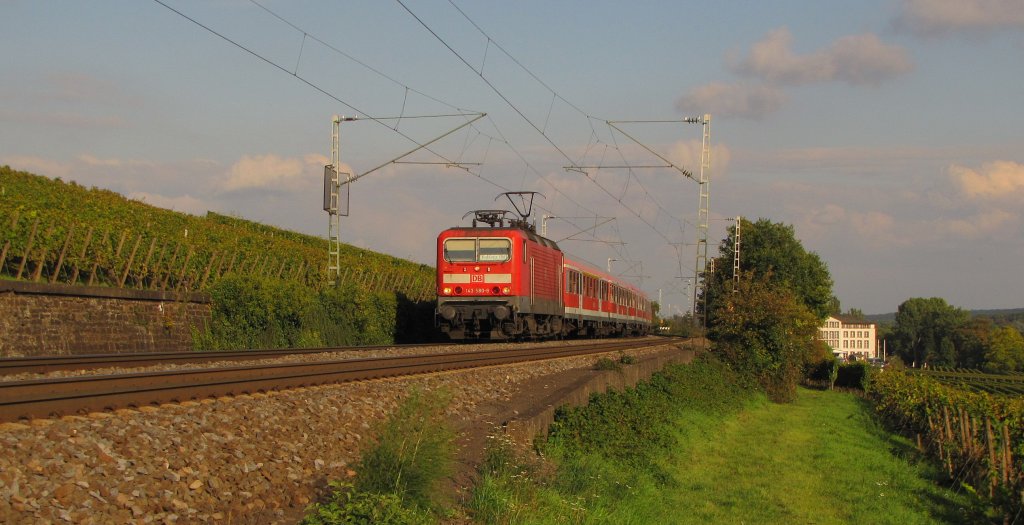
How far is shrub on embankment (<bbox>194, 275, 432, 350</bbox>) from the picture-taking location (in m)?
25.3

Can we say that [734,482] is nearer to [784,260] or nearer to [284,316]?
[284,316]

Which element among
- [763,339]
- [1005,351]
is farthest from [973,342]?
[763,339]

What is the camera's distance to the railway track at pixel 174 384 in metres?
8.22

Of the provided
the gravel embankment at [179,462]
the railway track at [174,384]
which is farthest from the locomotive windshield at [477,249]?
the gravel embankment at [179,462]

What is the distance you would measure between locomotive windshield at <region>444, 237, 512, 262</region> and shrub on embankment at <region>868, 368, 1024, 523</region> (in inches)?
463

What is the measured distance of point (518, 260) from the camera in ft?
89.7

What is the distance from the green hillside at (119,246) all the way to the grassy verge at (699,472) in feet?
43.6

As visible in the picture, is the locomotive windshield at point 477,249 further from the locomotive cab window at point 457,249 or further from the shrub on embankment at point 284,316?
the shrub on embankment at point 284,316

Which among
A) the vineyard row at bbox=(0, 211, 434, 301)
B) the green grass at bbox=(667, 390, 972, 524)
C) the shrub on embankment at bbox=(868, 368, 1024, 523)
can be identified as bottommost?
the green grass at bbox=(667, 390, 972, 524)

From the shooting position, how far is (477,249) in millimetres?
27609

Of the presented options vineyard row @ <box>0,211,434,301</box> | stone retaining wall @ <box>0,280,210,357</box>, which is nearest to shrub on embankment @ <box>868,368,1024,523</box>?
stone retaining wall @ <box>0,280,210,357</box>

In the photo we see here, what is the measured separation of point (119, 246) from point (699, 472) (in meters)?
15.8

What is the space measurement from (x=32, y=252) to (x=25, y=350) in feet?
17.2

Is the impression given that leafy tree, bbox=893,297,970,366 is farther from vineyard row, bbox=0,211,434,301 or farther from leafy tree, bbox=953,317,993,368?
vineyard row, bbox=0,211,434,301
